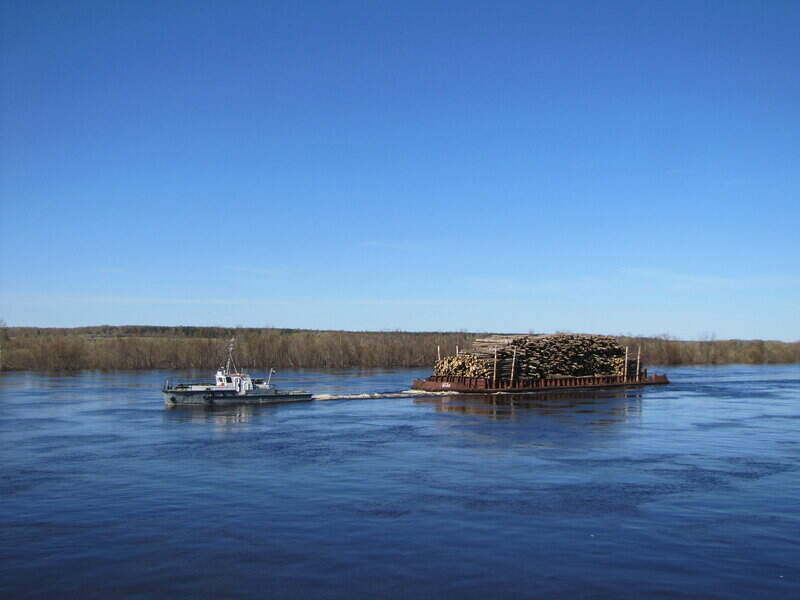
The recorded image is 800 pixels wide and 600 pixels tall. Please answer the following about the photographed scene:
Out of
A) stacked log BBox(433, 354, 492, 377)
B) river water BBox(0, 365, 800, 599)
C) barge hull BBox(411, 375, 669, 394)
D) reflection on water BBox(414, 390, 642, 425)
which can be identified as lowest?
river water BBox(0, 365, 800, 599)

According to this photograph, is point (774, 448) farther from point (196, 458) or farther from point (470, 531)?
point (196, 458)

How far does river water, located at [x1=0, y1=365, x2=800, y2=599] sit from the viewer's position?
1811cm

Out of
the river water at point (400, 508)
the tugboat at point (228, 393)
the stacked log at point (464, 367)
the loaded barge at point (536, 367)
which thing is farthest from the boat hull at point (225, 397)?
the stacked log at point (464, 367)

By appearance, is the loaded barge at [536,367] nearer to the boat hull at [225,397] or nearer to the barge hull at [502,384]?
the barge hull at [502,384]

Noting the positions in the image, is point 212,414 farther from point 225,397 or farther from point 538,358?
point 538,358

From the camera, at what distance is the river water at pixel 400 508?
1811cm

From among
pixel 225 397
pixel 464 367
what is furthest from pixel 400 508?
pixel 464 367

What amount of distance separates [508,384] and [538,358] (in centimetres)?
586

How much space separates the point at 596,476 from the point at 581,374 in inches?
2097

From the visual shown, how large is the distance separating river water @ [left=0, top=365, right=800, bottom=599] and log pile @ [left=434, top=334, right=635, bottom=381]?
24.0m

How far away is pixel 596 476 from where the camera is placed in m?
30.1

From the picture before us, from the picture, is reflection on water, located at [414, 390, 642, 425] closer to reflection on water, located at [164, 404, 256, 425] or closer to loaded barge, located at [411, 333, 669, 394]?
loaded barge, located at [411, 333, 669, 394]

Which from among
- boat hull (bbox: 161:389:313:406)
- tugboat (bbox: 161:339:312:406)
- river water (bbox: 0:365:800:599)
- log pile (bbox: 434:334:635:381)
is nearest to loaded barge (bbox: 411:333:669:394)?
log pile (bbox: 434:334:635:381)

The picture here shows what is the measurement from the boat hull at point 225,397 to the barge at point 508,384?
45.7ft
